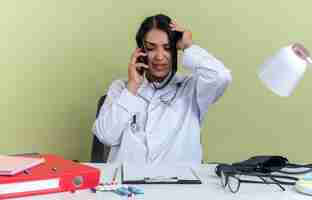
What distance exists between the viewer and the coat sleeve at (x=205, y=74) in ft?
6.05

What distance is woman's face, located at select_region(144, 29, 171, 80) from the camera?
196cm

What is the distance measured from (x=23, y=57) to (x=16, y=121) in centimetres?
27

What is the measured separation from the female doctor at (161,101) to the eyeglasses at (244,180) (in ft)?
1.47

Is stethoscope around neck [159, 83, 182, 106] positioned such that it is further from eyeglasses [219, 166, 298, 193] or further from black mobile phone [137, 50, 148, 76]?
eyeglasses [219, 166, 298, 193]

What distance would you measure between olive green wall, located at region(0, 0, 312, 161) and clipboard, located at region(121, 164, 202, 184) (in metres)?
0.82

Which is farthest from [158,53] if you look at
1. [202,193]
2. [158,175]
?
[202,193]

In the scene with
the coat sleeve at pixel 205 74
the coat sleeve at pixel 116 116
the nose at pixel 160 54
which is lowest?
the coat sleeve at pixel 116 116

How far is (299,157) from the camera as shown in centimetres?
240

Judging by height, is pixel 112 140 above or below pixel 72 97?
below

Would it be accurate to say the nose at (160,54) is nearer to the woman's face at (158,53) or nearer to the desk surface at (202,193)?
the woman's face at (158,53)

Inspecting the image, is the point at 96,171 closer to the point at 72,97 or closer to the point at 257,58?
the point at 72,97

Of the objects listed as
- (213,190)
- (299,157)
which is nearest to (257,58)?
(299,157)

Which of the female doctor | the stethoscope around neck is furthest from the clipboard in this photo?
the stethoscope around neck

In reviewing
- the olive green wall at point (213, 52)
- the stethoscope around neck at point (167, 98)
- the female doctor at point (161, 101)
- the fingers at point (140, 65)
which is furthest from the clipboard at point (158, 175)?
the olive green wall at point (213, 52)
